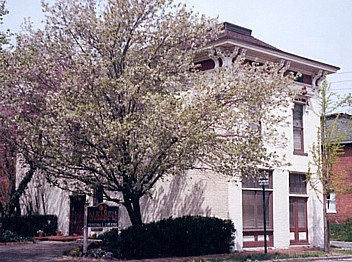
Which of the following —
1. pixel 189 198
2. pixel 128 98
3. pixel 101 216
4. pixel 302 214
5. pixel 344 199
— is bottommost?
pixel 101 216

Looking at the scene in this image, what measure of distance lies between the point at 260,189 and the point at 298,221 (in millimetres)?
3282

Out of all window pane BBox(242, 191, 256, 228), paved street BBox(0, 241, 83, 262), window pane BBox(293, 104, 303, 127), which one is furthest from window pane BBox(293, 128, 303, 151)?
paved street BBox(0, 241, 83, 262)

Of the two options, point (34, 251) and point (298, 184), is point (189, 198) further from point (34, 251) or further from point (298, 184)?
point (34, 251)

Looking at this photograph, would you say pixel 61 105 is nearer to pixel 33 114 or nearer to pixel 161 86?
pixel 33 114

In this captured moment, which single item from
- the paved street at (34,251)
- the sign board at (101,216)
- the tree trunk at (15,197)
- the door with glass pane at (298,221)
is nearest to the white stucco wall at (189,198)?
the sign board at (101,216)

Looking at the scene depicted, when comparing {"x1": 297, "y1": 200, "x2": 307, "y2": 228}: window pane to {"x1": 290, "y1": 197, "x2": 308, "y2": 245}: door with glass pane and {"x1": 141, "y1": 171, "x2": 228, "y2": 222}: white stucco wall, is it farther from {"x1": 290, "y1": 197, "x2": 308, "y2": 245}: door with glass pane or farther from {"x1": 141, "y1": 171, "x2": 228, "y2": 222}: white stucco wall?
{"x1": 141, "y1": 171, "x2": 228, "y2": 222}: white stucco wall

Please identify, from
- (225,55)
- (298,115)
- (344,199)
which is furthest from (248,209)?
(344,199)

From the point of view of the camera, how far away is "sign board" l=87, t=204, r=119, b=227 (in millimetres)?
20594

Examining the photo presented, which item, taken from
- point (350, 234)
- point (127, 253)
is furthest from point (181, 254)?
point (350, 234)

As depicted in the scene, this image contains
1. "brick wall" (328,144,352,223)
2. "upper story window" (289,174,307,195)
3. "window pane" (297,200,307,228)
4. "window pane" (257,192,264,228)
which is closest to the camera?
"window pane" (257,192,264,228)

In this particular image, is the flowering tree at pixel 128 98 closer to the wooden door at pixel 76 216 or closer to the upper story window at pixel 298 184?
the upper story window at pixel 298 184

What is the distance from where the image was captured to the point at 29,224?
3011 centimetres

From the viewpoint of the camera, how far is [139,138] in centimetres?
1786

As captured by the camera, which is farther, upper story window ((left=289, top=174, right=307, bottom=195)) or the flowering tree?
upper story window ((left=289, top=174, right=307, bottom=195))
